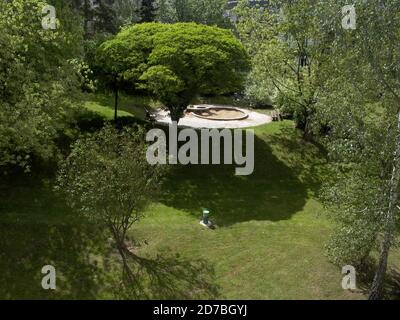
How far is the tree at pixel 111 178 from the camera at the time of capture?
630 inches

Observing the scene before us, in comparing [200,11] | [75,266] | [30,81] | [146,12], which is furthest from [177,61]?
[200,11]

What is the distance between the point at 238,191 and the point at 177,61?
8.39 meters

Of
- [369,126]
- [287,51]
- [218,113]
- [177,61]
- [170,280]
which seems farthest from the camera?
[218,113]

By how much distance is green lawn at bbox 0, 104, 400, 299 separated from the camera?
622 inches

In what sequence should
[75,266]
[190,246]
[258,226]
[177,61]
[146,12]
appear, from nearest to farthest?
[75,266], [190,246], [258,226], [177,61], [146,12]

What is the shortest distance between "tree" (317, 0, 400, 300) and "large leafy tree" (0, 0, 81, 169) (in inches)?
447

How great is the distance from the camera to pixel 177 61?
2589 cm

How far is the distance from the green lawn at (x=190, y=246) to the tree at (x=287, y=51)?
8.53 m

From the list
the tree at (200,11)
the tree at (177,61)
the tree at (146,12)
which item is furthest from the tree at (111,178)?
the tree at (200,11)

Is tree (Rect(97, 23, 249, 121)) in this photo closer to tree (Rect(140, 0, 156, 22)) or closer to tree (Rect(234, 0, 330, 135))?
tree (Rect(234, 0, 330, 135))

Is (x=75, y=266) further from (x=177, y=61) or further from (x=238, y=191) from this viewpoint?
(x=177, y=61)

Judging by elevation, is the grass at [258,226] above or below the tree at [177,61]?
below

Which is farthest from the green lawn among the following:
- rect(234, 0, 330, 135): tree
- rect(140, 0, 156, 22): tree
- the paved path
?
rect(140, 0, 156, 22): tree

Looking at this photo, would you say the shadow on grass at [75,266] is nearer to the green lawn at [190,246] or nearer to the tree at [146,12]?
the green lawn at [190,246]
